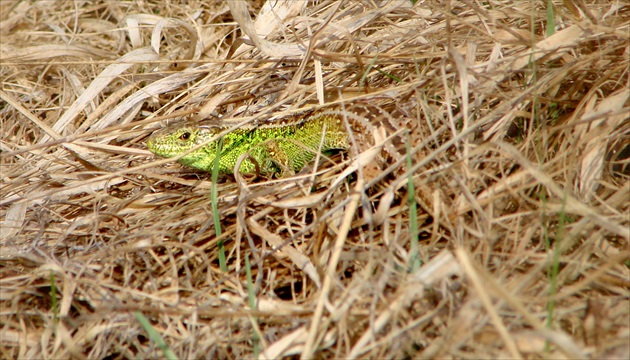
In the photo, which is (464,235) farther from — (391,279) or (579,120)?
(579,120)

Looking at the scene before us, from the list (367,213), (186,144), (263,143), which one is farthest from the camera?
(263,143)

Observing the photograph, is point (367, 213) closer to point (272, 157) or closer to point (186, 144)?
point (272, 157)

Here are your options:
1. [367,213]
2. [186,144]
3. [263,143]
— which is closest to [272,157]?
[263,143]

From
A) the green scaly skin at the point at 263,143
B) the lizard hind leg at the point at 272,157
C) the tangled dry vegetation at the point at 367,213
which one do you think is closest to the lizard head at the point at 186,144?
the green scaly skin at the point at 263,143

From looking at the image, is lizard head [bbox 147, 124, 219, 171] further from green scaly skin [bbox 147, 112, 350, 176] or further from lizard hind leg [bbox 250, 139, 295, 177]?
A: lizard hind leg [bbox 250, 139, 295, 177]

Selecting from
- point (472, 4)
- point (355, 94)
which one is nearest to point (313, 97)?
point (355, 94)

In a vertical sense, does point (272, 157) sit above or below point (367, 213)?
below

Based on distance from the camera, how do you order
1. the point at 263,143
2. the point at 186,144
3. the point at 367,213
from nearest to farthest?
the point at 367,213, the point at 186,144, the point at 263,143
